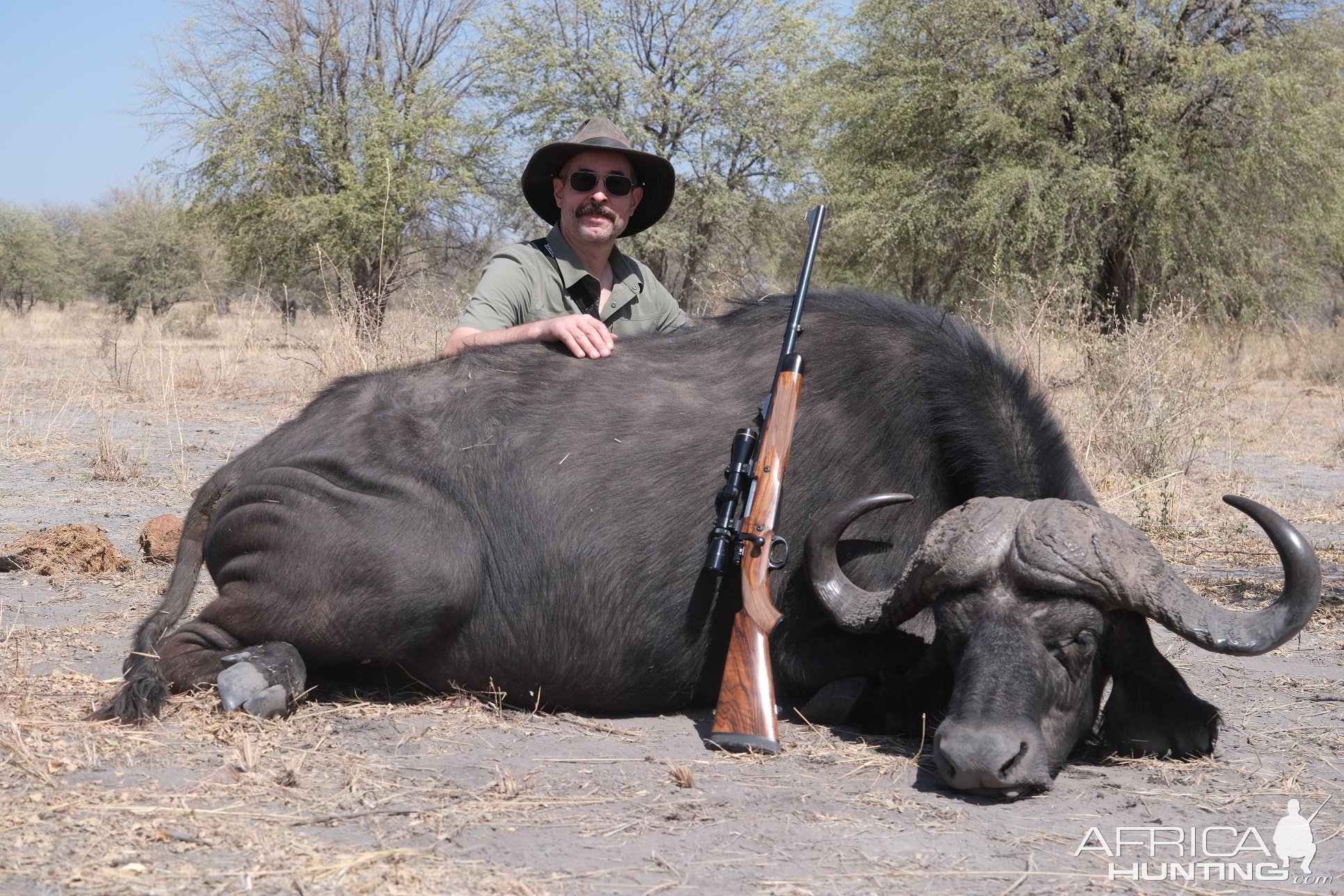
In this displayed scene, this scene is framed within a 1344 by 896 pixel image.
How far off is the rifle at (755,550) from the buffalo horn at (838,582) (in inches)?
4.6

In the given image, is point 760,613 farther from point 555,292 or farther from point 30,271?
point 30,271

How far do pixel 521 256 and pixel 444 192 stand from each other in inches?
799

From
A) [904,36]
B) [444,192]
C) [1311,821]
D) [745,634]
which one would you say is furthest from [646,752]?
[444,192]

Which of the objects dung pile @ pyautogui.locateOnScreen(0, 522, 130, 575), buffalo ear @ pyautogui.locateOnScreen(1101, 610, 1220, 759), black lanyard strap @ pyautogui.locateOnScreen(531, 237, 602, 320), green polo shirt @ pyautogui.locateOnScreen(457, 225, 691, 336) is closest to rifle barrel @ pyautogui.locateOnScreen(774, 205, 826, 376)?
green polo shirt @ pyautogui.locateOnScreen(457, 225, 691, 336)

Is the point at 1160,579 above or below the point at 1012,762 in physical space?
above

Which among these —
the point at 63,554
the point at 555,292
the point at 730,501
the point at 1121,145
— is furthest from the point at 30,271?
the point at 730,501

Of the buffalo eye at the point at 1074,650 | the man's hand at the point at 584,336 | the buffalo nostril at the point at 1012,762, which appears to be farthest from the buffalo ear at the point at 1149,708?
the man's hand at the point at 584,336

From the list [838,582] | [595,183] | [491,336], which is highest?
[595,183]

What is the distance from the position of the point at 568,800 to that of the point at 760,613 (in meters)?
0.96

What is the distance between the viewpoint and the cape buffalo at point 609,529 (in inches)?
159

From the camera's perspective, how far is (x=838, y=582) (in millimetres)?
3984

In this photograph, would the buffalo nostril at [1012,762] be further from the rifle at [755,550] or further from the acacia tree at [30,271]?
the acacia tree at [30,271]

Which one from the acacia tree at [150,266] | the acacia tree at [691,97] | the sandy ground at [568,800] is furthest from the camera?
the acacia tree at [150,266]

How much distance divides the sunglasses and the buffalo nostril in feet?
10.4
